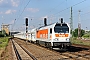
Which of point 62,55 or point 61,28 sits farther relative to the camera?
point 61,28

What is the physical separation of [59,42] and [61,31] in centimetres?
128

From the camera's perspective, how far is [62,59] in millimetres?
17141

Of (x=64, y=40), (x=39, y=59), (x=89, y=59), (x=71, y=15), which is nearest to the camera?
(x=89, y=59)

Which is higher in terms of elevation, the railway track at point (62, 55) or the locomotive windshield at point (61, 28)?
the locomotive windshield at point (61, 28)

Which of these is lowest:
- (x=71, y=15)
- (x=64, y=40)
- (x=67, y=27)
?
(x=64, y=40)

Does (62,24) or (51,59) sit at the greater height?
(62,24)

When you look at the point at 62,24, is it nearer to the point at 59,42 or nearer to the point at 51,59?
the point at 59,42

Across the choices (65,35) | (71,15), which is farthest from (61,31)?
(71,15)

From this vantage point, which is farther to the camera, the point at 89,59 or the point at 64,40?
the point at 64,40

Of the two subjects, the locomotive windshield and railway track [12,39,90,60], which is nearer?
railway track [12,39,90,60]

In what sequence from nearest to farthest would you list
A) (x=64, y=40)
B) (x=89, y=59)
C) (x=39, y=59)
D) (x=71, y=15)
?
(x=89, y=59) < (x=39, y=59) < (x=64, y=40) < (x=71, y=15)

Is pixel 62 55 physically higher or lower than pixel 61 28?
lower

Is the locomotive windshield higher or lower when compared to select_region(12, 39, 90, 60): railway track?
higher

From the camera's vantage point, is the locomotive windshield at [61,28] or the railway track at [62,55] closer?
the railway track at [62,55]
